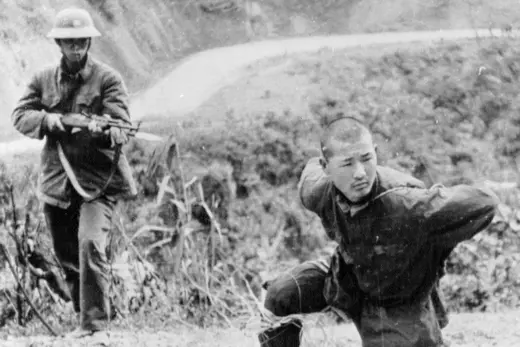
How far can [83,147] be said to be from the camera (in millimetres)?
7000

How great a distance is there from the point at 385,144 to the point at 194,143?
8.52 feet

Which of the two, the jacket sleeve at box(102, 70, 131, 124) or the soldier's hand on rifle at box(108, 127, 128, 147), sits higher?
the jacket sleeve at box(102, 70, 131, 124)

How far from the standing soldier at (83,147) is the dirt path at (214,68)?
4151 mm

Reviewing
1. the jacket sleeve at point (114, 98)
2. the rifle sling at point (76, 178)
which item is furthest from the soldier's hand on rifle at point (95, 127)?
the rifle sling at point (76, 178)

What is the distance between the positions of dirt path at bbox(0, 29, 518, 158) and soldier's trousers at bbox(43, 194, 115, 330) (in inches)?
156

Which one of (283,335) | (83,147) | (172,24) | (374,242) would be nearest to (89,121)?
(83,147)

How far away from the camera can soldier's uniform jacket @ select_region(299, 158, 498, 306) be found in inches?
174

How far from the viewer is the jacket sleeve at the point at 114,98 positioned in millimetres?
6836

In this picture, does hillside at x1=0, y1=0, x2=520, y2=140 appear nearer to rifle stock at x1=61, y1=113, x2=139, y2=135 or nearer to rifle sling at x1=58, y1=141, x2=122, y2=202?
rifle sling at x1=58, y1=141, x2=122, y2=202

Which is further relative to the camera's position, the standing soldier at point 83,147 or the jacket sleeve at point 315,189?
the standing soldier at point 83,147

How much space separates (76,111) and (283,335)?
2441 millimetres

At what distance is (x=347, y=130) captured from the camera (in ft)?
14.6

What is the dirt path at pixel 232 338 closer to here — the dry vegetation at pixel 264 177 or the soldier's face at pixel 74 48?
the dry vegetation at pixel 264 177

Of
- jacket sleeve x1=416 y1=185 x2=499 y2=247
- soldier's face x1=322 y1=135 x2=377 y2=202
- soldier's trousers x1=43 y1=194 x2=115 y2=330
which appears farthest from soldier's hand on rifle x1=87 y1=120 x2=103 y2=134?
jacket sleeve x1=416 y1=185 x2=499 y2=247
